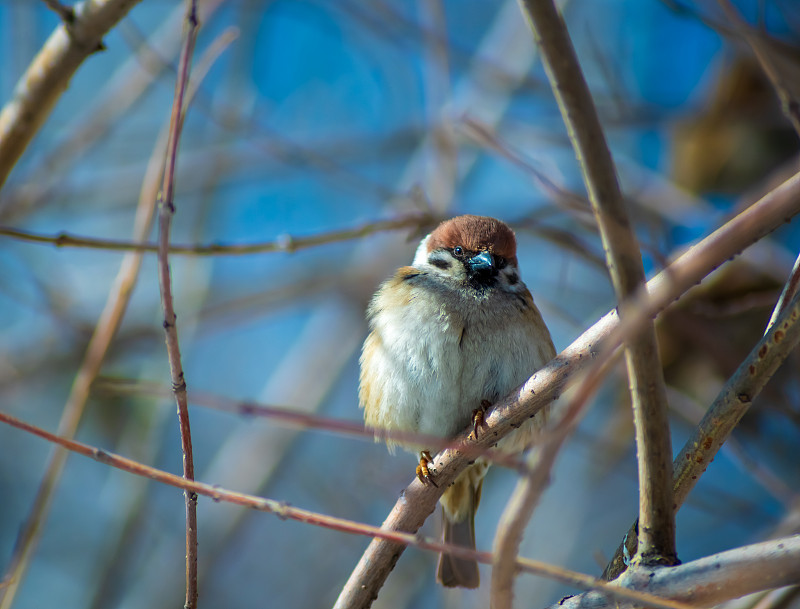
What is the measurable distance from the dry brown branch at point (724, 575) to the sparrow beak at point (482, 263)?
1756 mm

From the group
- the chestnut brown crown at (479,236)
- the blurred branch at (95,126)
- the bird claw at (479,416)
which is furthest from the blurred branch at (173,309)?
Answer: the blurred branch at (95,126)

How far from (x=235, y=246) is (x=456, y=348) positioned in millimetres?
992

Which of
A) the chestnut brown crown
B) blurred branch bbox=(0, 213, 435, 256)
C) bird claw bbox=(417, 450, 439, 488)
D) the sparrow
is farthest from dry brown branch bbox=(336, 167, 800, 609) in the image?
the chestnut brown crown

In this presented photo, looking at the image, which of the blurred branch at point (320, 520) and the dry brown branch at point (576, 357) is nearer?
the dry brown branch at point (576, 357)

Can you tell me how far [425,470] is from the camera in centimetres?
266

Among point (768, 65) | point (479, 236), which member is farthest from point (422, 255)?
point (768, 65)

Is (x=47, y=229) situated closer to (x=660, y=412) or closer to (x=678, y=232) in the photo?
(x=678, y=232)

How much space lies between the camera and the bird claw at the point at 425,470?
2.53 m

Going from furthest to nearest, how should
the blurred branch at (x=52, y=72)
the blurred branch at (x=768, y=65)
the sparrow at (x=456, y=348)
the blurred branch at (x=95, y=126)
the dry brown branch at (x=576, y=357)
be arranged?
1. the blurred branch at (x=95, y=126)
2. the sparrow at (x=456, y=348)
3. the blurred branch at (x=52, y=72)
4. the blurred branch at (x=768, y=65)
5. the dry brown branch at (x=576, y=357)

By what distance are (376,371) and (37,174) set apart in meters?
2.96

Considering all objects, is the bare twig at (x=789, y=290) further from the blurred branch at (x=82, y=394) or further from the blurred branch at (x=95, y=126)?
the blurred branch at (x=95, y=126)

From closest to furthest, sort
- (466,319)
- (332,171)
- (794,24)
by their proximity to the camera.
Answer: (466,319) < (332,171) < (794,24)

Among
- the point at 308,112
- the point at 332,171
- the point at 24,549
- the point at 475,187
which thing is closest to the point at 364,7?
the point at 308,112

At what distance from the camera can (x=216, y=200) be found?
233 inches
